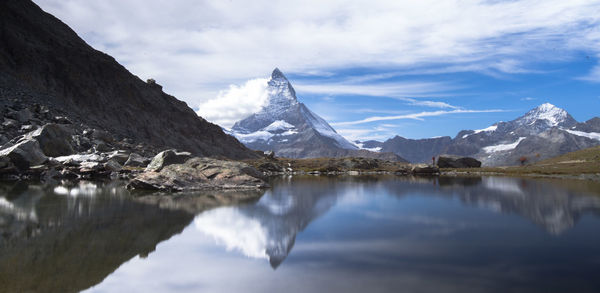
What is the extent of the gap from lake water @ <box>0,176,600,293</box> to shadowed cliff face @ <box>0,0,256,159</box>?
60.4 m

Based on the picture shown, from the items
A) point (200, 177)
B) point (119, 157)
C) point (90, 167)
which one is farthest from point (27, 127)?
point (200, 177)

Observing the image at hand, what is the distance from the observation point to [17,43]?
88.7 m

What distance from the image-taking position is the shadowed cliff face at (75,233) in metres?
10.6

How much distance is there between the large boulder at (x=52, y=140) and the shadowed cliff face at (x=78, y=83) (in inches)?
763

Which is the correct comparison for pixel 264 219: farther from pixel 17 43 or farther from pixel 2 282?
pixel 17 43

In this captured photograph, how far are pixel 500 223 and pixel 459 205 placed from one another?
7931 millimetres

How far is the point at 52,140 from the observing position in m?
49.9

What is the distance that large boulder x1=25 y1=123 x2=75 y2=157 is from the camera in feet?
161

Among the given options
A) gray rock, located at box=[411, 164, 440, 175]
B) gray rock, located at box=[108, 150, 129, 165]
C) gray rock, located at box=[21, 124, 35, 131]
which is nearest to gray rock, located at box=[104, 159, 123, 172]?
gray rock, located at box=[108, 150, 129, 165]

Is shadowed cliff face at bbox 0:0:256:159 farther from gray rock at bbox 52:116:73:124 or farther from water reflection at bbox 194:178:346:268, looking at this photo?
water reflection at bbox 194:178:346:268

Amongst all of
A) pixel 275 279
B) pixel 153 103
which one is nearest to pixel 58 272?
pixel 275 279

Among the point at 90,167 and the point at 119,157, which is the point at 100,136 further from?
the point at 90,167

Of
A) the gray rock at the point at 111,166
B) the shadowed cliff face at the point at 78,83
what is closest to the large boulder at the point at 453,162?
the shadowed cliff face at the point at 78,83

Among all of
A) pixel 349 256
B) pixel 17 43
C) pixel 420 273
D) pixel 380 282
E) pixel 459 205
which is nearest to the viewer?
pixel 380 282
